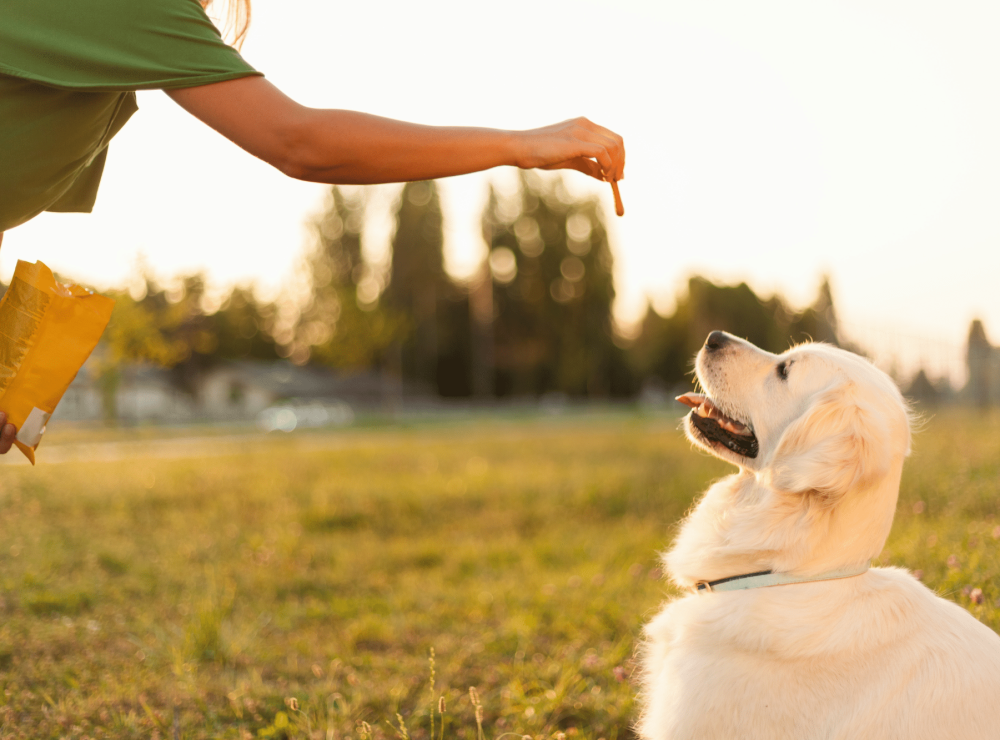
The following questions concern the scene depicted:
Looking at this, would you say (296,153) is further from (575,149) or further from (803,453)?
(803,453)

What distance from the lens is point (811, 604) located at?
2.23 metres

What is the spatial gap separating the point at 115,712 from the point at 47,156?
222 centimetres

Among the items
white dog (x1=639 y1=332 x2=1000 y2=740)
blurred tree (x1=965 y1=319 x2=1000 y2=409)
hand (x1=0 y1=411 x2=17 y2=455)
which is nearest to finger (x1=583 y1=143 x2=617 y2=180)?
white dog (x1=639 y1=332 x2=1000 y2=740)

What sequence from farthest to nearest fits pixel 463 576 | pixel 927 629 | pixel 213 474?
pixel 213 474, pixel 463 576, pixel 927 629

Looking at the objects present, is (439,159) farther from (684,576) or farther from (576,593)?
(576,593)

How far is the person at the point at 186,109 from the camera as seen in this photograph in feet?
4.77

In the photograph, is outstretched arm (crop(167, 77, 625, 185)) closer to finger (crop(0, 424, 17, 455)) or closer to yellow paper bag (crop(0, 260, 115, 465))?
yellow paper bag (crop(0, 260, 115, 465))

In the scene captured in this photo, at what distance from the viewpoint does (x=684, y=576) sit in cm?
262

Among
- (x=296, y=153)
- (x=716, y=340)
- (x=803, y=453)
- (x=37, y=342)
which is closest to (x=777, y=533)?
(x=803, y=453)

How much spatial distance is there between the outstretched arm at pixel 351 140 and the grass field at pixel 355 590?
206 centimetres

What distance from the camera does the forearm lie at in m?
1.56

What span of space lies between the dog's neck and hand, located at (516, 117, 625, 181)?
1.32 m

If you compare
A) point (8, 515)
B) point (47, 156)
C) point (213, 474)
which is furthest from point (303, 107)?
point (213, 474)

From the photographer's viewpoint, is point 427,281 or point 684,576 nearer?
point 684,576
